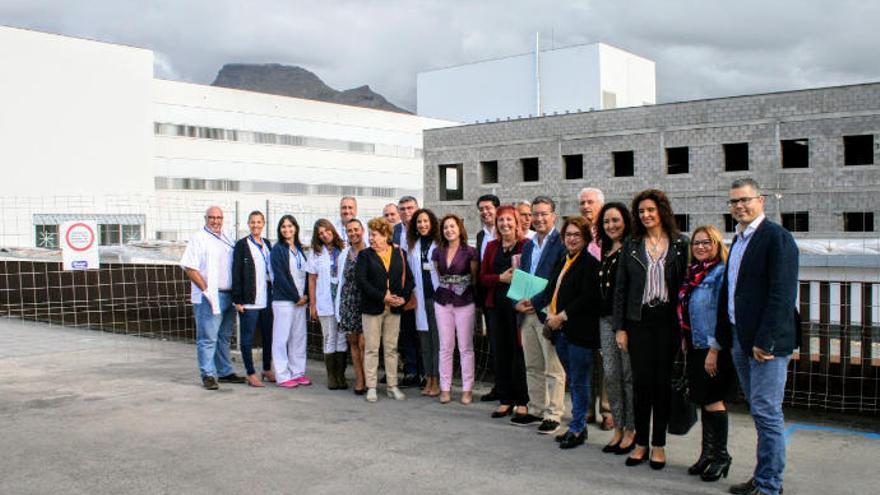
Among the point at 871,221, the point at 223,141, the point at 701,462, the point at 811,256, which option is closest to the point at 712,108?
the point at 871,221

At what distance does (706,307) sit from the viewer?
5.16m

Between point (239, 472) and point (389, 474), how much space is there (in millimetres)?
1020

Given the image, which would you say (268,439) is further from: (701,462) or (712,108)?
(712,108)

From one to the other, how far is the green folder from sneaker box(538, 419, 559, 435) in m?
1.04

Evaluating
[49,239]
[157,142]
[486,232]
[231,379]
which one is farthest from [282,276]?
[157,142]

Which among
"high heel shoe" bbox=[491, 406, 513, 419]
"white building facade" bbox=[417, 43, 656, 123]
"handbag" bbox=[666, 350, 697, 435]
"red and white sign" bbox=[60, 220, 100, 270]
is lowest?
"high heel shoe" bbox=[491, 406, 513, 419]

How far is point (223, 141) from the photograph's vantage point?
54094 millimetres

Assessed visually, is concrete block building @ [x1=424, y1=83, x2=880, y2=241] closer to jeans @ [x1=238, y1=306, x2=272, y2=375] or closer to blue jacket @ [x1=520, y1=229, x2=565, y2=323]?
jeans @ [x1=238, y1=306, x2=272, y2=375]

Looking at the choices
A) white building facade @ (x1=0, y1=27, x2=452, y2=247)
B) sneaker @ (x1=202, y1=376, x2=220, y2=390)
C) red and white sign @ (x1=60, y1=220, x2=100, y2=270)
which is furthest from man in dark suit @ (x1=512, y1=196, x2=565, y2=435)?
white building facade @ (x1=0, y1=27, x2=452, y2=247)

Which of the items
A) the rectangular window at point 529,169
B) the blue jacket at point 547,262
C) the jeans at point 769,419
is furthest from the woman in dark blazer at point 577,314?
the rectangular window at point 529,169

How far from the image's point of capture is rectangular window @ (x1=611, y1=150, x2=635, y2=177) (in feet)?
137

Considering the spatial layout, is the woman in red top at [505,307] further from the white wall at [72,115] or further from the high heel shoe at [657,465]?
the white wall at [72,115]

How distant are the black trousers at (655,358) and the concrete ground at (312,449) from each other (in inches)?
13.3

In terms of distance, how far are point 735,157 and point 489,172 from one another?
1471cm
